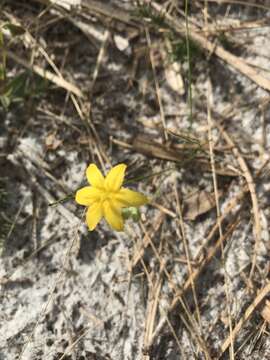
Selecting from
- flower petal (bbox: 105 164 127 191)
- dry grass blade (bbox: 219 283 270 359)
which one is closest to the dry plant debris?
dry grass blade (bbox: 219 283 270 359)

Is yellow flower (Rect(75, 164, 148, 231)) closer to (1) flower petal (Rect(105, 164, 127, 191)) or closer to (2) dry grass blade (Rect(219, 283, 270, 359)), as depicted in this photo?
(1) flower petal (Rect(105, 164, 127, 191))

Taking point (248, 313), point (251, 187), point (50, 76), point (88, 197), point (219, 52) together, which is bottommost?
point (248, 313)

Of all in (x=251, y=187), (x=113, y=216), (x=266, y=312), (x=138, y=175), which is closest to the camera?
(x=113, y=216)

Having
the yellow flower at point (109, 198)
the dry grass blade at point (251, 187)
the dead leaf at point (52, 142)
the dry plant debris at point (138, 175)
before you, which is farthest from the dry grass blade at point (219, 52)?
the yellow flower at point (109, 198)

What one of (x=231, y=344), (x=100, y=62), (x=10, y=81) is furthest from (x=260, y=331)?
(x=10, y=81)

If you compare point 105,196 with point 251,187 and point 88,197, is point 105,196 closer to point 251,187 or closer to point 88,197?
point 88,197

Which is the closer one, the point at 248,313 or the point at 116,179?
the point at 116,179

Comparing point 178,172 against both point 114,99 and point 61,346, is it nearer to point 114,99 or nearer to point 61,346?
point 114,99

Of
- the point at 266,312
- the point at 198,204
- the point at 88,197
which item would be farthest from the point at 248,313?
the point at 88,197
